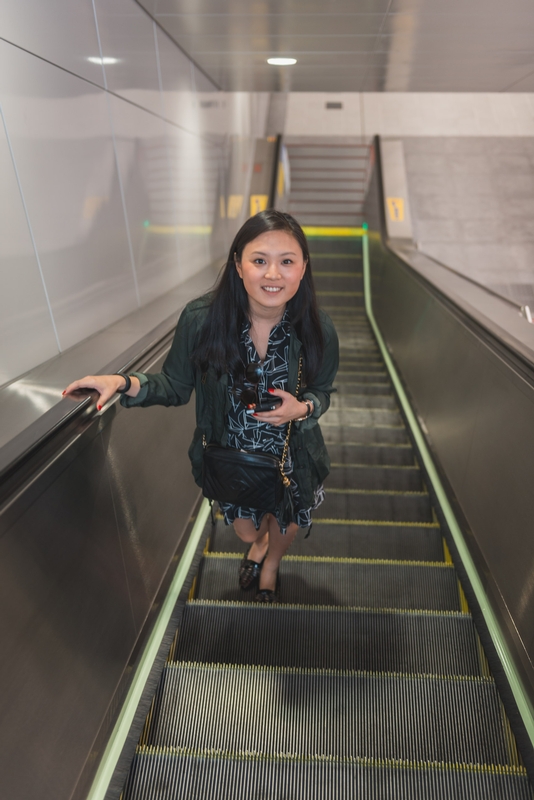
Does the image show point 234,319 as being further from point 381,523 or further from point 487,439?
point 381,523

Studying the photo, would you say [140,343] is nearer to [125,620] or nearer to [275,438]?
[275,438]

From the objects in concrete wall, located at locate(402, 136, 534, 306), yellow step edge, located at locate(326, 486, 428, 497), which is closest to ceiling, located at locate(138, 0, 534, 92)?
yellow step edge, located at locate(326, 486, 428, 497)

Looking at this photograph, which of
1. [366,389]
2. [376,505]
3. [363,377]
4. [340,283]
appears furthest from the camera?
[340,283]

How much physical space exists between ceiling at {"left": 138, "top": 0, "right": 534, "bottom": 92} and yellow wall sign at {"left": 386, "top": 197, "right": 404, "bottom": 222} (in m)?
2.00

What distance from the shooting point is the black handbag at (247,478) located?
1983mm

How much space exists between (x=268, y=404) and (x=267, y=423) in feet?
0.70

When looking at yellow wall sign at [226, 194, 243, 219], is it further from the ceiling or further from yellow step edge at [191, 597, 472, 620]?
yellow step edge at [191, 597, 472, 620]

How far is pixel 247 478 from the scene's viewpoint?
2008mm

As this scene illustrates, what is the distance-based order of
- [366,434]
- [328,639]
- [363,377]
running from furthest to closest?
[363,377] < [366,434] < [328,639]

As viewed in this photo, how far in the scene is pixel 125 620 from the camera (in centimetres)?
202

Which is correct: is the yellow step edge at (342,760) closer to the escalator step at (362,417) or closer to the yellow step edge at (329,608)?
the yellow step edge at (329,608)

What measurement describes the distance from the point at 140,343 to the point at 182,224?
319 cm

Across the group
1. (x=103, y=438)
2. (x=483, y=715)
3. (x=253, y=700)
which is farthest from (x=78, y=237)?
(x=483, y=715)

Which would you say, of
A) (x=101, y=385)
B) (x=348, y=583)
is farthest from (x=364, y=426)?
(x=101, y=385)
